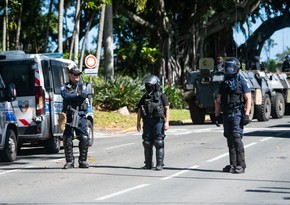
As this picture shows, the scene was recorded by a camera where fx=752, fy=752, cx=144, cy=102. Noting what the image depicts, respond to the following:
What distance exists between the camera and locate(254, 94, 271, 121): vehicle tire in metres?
27.4

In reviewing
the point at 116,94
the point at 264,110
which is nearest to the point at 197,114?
the point at 264,110

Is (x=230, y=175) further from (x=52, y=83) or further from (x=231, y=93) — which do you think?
(x=52, y=83)

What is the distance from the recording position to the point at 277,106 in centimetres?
2923

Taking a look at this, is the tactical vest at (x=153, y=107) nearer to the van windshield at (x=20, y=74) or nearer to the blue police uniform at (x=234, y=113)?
the blue police uniform at (x=234, y=113)

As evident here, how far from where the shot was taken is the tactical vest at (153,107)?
42.0ft

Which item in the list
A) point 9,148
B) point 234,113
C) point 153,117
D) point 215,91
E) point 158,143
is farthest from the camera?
point 215,91

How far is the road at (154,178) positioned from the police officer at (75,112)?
1.37 ft

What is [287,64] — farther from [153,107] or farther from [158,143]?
[158,143]

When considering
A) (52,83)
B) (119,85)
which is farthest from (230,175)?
(119,85)

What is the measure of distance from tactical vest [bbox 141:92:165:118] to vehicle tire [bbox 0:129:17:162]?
3428mm

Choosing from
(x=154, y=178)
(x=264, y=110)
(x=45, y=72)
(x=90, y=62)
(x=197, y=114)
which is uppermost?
(x=90, y=62)

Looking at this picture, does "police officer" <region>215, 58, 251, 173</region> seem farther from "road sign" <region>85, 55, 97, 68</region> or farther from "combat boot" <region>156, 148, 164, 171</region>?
"road sign" <region>85, 55, 97, 68</region>

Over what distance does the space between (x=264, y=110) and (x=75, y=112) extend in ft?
50.8

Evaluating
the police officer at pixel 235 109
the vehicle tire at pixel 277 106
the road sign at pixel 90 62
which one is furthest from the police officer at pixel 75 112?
→ the vehicle tire at pixel 277 106
